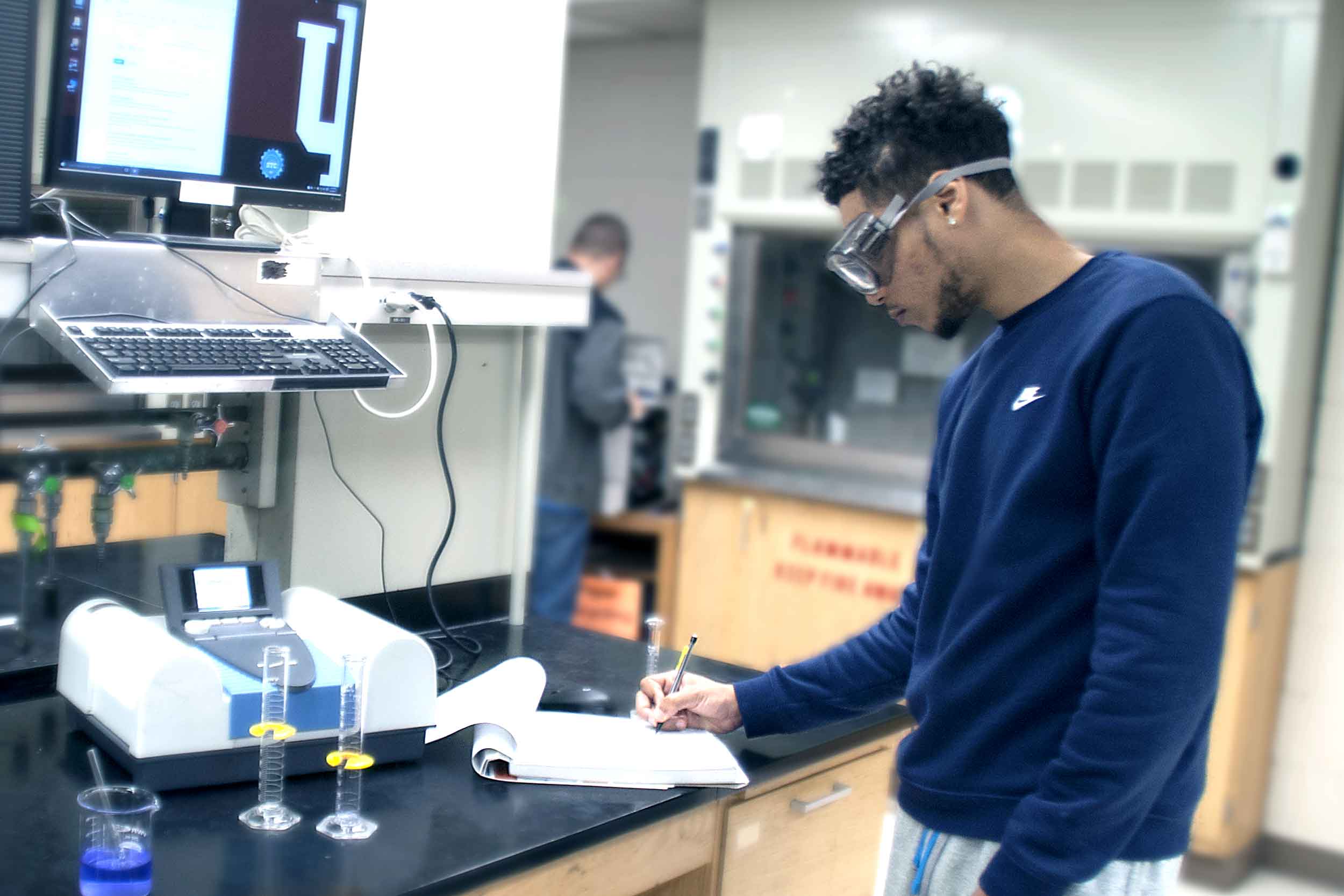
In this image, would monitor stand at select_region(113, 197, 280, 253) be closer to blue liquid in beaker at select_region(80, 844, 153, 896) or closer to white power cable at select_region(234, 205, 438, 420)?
white power cable at select_region(234, 205, 438, 420)

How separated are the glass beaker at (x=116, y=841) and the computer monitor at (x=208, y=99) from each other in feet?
2.12

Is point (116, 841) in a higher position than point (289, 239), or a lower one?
lower

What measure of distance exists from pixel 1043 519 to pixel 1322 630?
99.0 inches

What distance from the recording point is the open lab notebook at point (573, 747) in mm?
1364

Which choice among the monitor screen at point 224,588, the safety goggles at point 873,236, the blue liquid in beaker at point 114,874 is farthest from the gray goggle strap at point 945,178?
the blue liquid in beaker at point 114,874

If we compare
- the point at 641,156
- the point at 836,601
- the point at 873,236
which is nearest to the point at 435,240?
the point at 873,236

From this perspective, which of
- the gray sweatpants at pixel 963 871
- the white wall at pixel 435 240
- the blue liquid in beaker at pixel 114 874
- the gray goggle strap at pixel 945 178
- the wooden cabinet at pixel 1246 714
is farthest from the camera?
the wooden cabinet at pixel 1246 714

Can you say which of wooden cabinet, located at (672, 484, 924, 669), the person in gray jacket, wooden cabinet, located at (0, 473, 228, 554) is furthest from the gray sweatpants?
the person in gray jacket

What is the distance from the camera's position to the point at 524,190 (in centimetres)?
198

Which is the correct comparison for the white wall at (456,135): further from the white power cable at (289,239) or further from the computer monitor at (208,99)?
the computer monitor at (208,99)

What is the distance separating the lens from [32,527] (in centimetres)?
151

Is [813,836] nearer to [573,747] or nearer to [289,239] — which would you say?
[573,747]

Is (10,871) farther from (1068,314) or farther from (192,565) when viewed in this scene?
(1068,314)

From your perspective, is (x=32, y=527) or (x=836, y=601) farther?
(x=836, y=601)
